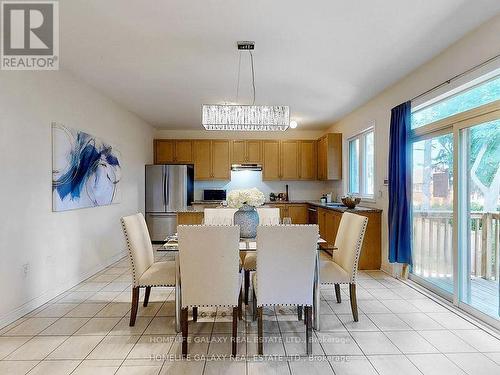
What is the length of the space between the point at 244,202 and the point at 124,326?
1557 mm

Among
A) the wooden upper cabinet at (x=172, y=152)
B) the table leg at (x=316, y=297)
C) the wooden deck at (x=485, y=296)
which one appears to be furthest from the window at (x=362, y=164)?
the wooden upper cabinet at (x=172, y=152)

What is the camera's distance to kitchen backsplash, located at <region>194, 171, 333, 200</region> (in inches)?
280

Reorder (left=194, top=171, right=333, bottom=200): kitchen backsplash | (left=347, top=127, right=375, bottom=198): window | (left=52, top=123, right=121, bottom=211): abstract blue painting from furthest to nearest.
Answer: (left=194, top=171, right=333, bottom=200): kitchen backsplash, (left=347, top=127, right=375, bottom=198): window, (left=52, top=123, right=121, bottom=211): abstract blue painting

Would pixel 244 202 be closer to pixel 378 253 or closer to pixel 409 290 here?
pixel 409 290

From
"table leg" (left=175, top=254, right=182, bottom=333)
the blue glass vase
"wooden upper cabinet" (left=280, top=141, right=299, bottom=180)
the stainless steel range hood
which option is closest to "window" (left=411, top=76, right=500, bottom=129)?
the blue glass vase

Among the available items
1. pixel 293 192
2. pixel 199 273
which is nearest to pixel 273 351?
pixel 199 273

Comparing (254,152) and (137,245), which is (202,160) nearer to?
(254,152)

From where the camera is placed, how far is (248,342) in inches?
95.2

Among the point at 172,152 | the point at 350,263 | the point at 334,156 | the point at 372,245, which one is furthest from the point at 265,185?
the point at 350,263

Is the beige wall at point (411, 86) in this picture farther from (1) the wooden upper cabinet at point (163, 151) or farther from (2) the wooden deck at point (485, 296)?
(1) the wooden upper cabinet at point (163, 151)

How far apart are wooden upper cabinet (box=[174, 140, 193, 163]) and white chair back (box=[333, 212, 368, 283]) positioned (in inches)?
179

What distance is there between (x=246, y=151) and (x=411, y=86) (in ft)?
12.6

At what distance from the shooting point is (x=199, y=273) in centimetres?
221

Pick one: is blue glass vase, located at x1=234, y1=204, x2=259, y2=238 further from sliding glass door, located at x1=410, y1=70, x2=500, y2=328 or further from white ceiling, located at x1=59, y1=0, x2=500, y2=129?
sliding glass door, located at x1=410, y1=70, x2=500, y2=328
